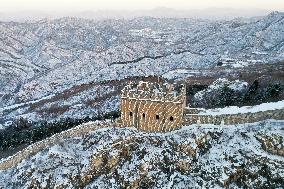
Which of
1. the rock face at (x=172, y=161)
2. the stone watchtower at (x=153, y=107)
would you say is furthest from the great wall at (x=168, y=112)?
the rock face at (x=172, y=161)

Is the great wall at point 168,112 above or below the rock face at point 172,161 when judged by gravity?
above

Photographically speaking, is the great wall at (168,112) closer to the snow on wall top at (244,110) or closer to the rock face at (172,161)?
the snow on wall top at (244,110)

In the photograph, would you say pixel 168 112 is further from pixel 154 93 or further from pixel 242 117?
pixel 242 117

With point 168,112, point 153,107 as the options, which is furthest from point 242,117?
point 153,107

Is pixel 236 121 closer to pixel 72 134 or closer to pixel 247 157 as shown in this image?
pixel 247 157

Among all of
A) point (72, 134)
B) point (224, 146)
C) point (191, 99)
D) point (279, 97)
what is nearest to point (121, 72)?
point (191, 99)

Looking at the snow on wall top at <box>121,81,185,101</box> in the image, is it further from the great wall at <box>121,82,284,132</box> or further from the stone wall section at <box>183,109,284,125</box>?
the stone wall section at <box>183,109,284,125</box>
